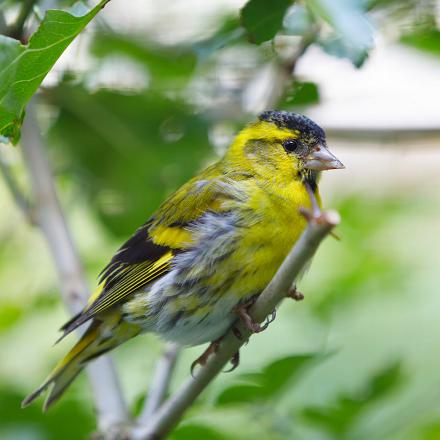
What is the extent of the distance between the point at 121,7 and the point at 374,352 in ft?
6.74

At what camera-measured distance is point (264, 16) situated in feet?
8.14

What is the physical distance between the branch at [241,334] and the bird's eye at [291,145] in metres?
0.80

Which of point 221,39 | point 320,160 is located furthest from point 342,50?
point 320,160

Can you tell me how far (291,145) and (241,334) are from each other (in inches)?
36.3

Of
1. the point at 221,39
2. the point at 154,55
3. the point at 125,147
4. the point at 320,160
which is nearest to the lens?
the point at 221,39

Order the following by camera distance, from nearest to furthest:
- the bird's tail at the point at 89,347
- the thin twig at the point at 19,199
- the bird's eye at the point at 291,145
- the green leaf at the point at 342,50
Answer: the green leaf at the point at 342,50, the bird's eye at the point at 291,145, the bird's tail at the point at 89,347, the thin twig at the point at 19,199

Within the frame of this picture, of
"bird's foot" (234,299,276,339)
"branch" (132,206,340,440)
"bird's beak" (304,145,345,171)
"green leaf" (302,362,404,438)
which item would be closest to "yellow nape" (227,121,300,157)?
"bird's beak" (304,145,345,171)

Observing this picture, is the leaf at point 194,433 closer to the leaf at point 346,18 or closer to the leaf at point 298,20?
the leaf at point 298,20

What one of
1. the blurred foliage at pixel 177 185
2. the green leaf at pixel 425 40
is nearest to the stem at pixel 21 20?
the blurred foliage at pixel 177 185

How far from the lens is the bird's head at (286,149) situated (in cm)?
331

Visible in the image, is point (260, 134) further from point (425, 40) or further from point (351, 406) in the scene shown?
point (351, 406)

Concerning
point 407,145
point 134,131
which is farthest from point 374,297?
point 134,131

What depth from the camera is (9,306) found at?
4238 mm

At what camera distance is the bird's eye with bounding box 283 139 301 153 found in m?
3.38
